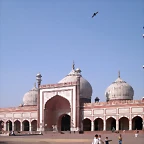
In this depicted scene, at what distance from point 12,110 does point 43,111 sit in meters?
6.29

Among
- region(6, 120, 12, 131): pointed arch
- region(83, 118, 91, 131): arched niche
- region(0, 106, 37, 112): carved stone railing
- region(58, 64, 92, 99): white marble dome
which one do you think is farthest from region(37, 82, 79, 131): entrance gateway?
region(6, 120, 12, 131): pointed arch

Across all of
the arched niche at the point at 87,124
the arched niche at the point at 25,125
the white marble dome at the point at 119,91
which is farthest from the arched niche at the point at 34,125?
the white marble dome at the point at 119,91

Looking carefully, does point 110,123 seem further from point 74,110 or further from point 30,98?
point 30,98

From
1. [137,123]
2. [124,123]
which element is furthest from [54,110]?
[137,123]

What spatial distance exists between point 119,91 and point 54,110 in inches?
324

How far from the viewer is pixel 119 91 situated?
4159 cm

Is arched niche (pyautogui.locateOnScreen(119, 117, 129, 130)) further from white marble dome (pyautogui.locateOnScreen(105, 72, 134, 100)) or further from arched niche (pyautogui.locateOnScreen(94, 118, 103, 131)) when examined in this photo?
white marble dome (pyautogui.locateOnScreen(105, 72, 134, 100))

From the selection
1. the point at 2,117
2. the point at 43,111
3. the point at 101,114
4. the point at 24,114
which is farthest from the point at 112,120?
the point at 2,117

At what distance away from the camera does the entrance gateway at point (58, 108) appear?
128 feet

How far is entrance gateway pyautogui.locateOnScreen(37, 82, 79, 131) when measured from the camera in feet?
128

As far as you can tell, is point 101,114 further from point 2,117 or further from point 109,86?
point 2,117

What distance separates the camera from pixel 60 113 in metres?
42.4

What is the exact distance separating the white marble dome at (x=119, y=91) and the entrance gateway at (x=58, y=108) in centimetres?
515

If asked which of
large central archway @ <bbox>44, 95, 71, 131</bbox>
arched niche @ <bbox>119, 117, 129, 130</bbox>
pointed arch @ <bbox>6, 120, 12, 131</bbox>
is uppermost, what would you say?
large central archway @ <bbox>44, 95, 71, 131</bbox>
